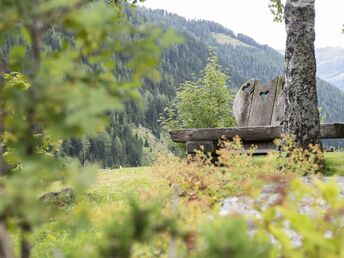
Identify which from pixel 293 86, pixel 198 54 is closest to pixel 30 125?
pixel 293 86

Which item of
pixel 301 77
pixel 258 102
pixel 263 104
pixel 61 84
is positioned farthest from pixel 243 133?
pixel 61 84

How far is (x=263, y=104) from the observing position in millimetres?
14500

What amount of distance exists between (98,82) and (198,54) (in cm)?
18851

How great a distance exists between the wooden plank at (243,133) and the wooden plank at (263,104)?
462 centimetres

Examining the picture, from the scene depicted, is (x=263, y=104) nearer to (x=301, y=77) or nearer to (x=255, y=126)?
(x=255, y=126)

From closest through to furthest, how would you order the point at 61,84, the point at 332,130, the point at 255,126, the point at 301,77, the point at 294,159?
1. the point at 61,84
2. the point at 294,159
3. the point at 301,77
4. the point at 332,130
5. the point at 255,126

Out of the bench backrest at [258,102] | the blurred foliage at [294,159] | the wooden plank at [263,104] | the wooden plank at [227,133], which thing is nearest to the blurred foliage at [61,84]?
the blurred foliage at [294,159]

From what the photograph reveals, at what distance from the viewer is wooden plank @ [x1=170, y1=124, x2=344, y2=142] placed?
29.3ft

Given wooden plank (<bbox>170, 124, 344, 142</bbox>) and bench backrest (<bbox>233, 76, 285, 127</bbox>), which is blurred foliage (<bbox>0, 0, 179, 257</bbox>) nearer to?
wooden plank (<bbox>170, 124, 344, 142</bbox>)

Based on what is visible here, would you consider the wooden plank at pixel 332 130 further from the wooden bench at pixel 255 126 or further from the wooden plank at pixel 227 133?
the wooden plank at pixel 227 133

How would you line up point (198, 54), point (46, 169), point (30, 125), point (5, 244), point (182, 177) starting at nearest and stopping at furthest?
point (46, 169) → point (30, 125) → point (5, 244) → point (182, 177) → point (198, 54)

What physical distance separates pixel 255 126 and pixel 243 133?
6.13 feet

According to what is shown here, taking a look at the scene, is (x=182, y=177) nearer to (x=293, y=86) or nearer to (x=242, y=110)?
(x=293, y=86)

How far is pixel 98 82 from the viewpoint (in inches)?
68.1
